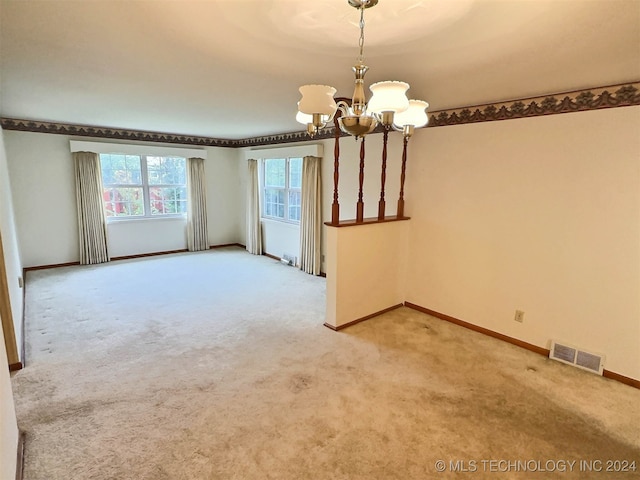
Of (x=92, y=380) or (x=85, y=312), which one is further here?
(x=85, y=312)

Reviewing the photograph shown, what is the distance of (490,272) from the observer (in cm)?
334

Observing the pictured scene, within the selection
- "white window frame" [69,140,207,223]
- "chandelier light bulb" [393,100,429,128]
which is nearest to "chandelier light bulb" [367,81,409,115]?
"chandelier light bulb" [393,100,429,128]

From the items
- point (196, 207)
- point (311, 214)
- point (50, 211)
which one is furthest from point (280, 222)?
point (50, 211)

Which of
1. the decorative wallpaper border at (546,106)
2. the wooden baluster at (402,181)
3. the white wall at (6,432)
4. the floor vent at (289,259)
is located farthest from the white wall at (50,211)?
the decorative wallpaper border at (546,106)

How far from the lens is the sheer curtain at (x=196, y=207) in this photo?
653 centimetres

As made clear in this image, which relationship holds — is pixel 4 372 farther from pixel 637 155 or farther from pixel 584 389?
pixel 637 155

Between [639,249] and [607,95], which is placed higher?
[607,95]

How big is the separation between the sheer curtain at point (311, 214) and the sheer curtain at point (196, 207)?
2414 mm

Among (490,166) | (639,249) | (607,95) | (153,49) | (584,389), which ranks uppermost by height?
(153,49)

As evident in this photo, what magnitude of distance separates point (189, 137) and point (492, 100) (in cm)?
532

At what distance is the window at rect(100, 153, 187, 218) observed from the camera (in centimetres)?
589

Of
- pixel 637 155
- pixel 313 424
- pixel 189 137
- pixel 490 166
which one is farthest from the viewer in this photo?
pixel 189 137

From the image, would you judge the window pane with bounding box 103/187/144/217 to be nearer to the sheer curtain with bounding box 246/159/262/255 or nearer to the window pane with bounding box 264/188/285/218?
the sheer curtain with bounding box 246/159/262/255

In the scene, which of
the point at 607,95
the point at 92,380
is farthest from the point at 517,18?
the point at 92,380
